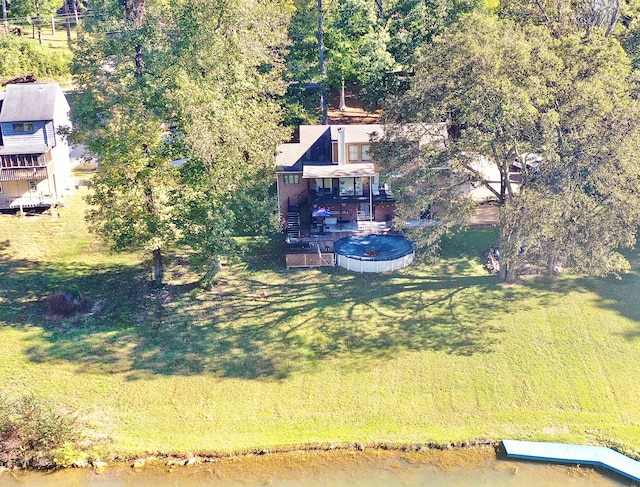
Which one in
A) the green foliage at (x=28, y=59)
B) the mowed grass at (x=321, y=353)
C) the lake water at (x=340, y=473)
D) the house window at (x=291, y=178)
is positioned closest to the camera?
the lake water at (x=340, y=473)

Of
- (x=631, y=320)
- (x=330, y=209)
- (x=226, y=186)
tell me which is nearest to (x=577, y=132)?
(x=631, y=320)

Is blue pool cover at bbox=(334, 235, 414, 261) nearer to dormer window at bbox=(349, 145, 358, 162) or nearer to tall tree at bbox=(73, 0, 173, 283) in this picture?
dormer window at bbox=(349, 145, 358, 162)

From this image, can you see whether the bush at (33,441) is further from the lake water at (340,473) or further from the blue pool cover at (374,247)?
the blue pool cover at (374,247)

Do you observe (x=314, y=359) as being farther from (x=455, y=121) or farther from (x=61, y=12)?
(x=61, y=12)

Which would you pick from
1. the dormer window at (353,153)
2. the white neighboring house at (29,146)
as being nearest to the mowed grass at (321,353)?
the white neighboring house at (29,146)

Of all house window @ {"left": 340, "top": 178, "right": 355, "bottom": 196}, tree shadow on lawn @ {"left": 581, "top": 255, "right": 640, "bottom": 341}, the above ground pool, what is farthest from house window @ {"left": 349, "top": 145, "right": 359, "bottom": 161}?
tree shadow on lawn @ {"left": 581, "top": 255, "right": 640, "bottom": 341}
